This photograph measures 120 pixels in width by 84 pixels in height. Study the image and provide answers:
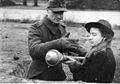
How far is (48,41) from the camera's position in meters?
5.92

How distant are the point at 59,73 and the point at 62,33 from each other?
664 millimetres

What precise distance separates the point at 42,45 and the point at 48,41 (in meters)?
0.46

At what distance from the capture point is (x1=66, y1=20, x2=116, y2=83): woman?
5.38 metres

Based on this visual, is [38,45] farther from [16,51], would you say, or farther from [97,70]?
[16,51]

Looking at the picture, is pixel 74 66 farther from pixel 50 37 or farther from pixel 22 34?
pixel 22 34

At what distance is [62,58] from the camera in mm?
5441

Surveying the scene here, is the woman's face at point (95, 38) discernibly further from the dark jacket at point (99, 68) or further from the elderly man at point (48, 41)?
the elderly man at point (48, 41)

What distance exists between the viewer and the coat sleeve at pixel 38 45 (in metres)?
5.42

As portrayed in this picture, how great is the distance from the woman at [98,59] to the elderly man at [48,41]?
0.30 meters

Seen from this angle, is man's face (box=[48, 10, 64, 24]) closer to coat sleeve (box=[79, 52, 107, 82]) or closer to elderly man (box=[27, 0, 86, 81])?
elderly man (box=[27, 0, 86, 81])

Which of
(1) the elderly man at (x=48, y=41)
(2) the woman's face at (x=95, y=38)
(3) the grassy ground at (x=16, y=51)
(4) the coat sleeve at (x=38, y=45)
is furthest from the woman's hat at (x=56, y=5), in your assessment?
(3) the grassy ground at (x=16, y=51)

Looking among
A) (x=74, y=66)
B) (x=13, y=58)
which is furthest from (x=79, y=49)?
(x=13, y=58)

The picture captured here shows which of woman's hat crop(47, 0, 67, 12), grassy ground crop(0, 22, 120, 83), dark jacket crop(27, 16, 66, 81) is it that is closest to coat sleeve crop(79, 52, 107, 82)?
dark jacket crop(27, 16, 66, 81)

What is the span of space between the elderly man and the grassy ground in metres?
0.38
